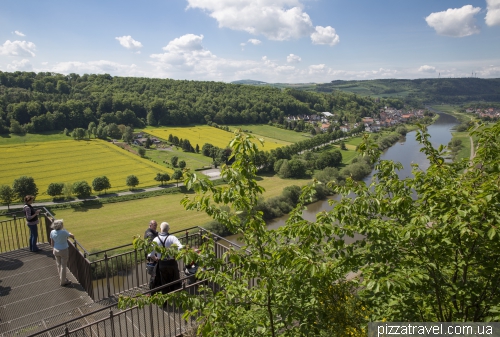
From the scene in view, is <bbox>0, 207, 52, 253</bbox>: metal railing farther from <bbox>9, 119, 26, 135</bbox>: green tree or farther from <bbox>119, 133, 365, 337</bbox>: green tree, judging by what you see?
<bbox>9, 119, 26, 135</bbox>: green tree

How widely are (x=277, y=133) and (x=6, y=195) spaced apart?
6233 centimetres

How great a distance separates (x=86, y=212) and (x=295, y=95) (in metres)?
112

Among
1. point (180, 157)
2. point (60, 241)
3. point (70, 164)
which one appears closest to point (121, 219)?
point (70, 164)

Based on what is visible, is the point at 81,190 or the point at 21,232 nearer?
the point at 21,232

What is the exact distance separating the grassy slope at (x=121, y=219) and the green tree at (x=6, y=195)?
603 cm

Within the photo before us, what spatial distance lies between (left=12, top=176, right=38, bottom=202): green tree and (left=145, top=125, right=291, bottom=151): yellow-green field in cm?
3341

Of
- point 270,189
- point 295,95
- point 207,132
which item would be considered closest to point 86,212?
point 270,189

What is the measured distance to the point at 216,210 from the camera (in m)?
3.60

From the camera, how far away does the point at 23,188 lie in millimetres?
38938

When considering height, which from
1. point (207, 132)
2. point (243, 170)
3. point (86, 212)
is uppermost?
point (243, 170)

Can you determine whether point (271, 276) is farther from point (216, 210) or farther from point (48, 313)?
point (48, 313)

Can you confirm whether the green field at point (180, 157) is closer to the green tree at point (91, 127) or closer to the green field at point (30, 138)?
the green tree at point (91, 127)

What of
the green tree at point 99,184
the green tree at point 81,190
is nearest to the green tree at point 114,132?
the green tree at point 99,184

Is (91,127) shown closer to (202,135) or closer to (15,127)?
(15,127)
